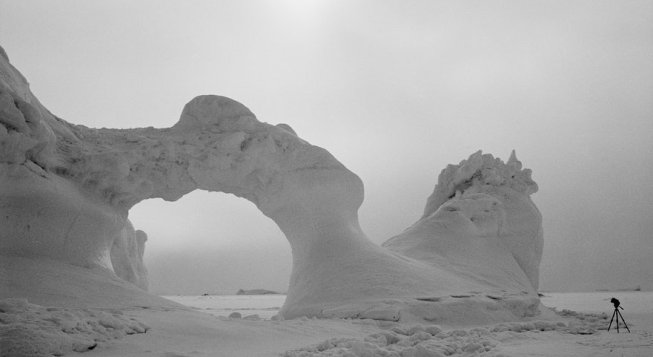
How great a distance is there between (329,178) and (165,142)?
→ 182 inches

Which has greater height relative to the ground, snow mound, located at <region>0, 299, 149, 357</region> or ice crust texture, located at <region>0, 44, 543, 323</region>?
ice crust texture, located at <region>0, 44, 543, 323</region>

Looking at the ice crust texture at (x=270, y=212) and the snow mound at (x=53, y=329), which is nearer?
Result: the snow mound at (x=53, y=329)

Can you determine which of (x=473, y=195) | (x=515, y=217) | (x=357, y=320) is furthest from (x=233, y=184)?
(x=515, y=217)

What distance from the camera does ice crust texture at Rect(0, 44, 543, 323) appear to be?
8.50 meters

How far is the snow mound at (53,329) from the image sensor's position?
14.5 feet

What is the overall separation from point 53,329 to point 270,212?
9.25 meters

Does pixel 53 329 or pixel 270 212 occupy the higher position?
pixel 270 212

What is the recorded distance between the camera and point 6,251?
8.01 meters

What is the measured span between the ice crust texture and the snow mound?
2154 mm

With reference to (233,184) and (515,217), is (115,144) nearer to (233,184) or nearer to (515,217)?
(233,184)

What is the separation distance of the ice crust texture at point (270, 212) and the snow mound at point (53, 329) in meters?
2.15

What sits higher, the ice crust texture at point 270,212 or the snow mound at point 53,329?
the ice crust texture at point 270,212

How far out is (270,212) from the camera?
553 inches

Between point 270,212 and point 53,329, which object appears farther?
point 270,212
